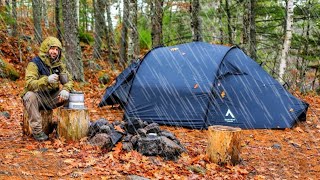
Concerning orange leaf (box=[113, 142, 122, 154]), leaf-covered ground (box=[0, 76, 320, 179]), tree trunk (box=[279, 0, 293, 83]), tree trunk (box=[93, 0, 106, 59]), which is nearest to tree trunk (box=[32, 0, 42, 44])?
tree trunk (box=[93, 0, 106, 59])

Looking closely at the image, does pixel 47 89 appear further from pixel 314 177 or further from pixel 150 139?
pixel 314 177

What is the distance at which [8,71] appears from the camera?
45.8ft

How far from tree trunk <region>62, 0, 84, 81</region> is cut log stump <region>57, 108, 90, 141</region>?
7022mm

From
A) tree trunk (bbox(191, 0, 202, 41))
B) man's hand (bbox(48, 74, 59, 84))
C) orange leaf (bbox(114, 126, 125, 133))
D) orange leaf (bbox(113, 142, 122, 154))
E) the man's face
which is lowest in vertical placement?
Answer: orange leaf (bbox(113, 142, 122, 154))

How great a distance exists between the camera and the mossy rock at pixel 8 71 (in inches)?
543

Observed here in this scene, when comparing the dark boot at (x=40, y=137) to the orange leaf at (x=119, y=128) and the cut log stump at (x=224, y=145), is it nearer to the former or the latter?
the orange leaf at (x=119, y=128)

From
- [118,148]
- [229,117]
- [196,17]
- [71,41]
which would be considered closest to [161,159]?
[118,148]

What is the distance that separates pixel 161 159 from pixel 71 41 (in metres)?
8.38

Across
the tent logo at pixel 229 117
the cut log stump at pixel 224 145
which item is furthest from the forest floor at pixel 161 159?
the tent logo at pixel 229 117

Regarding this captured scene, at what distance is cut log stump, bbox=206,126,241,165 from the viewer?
5.79 metres

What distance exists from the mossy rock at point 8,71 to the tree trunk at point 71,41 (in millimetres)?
2507

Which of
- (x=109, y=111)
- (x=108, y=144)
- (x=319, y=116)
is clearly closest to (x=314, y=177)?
(x=108, y=144)

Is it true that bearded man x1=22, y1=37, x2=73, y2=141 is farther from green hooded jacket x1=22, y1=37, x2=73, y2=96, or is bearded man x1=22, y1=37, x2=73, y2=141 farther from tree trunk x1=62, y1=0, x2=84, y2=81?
tree trunk x1=62, y1=0, x2=84, y2=81

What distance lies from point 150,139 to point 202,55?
3.69 metres
